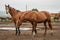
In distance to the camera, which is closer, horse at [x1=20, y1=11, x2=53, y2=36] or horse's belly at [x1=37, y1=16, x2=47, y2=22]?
horse at [x1=20, y1=11, x2=53, y2=36]

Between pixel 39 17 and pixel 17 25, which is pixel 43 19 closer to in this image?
pixel 39 17

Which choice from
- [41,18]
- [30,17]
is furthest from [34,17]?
[41,18]

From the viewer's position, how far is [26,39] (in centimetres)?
1123

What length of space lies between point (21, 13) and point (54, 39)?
12.4 feet

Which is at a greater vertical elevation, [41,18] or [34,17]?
[34,17]

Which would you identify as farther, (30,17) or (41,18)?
(41,18)

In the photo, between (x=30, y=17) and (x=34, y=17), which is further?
(x=30, y=17)

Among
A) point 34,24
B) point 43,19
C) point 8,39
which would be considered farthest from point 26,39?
point 43,19

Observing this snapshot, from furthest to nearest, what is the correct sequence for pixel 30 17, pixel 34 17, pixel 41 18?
pixel 41 18 < pixel 30 17 < pixel 34 17

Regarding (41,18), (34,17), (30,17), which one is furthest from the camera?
(41,18)

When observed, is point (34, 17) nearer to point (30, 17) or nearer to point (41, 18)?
point (30, 17)

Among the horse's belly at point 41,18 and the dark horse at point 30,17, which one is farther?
the horse's belly at point 41,18

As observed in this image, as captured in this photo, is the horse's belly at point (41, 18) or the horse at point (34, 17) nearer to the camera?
the horse at point (34, 17)

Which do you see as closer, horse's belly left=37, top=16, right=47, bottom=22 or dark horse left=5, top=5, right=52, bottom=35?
dark horse left=5, top=5, right=52, bottom=35
